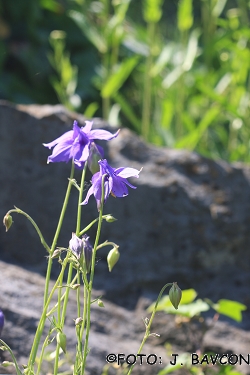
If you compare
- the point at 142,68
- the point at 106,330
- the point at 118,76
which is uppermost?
the point at 118,76

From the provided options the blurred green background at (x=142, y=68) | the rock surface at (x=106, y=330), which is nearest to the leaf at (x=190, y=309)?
the rock surface at (x=106, y=330)

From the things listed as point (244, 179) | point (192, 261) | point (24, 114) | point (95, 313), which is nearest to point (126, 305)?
point (95, 313)

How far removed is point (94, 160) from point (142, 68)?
2705mm

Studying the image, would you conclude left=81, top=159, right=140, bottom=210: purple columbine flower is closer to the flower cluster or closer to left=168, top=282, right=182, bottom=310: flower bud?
the flower cluster

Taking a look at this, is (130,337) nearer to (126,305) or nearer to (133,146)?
(126,305)

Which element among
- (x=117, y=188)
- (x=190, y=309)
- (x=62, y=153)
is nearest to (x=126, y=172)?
(x=117, y=188)

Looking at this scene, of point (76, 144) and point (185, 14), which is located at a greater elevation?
point (76, 144)

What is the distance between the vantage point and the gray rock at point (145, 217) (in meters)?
2.17

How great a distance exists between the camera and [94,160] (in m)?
1.04

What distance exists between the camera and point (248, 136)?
3.15 m

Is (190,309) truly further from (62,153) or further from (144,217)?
(62,153)

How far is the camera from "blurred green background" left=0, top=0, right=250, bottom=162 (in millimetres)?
3225

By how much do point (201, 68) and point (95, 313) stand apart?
98.9 inches

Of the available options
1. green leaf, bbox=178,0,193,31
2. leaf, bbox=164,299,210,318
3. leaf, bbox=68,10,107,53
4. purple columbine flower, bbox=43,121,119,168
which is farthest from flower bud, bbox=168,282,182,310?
leaf, bbox=68,10,107,53
